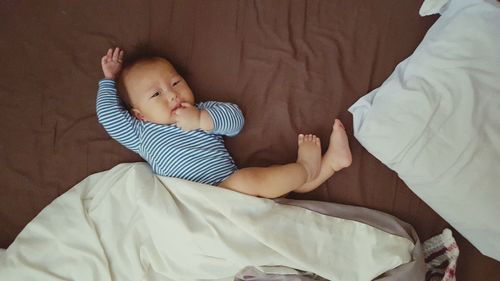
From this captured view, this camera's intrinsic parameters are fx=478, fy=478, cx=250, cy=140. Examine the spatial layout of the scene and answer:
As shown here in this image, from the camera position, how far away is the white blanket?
3.91 feet

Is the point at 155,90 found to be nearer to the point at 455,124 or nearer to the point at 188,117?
the point at 188,117

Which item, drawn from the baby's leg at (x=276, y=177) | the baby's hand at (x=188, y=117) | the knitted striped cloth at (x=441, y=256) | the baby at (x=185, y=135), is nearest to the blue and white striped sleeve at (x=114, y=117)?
the baby at (x=185, y=135)

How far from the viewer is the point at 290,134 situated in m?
1.33

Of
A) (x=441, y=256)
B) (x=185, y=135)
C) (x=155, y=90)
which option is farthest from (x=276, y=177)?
(x=441, y=256)

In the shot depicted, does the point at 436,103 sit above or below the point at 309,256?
above

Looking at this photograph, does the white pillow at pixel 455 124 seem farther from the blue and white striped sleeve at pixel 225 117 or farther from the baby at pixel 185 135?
the blue and white striped sleeve at pixel 225 117

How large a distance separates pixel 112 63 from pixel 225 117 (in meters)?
0.35

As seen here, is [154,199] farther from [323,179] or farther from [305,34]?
[305,34]

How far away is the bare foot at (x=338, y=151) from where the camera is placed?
4.15 ft

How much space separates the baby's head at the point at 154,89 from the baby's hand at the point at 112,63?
3cm

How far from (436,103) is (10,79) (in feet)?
3.75

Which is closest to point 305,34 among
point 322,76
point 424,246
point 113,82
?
point 322,76

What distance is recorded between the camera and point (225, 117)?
126 centimetres

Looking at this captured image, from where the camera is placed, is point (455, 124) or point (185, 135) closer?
point (455, 124)
